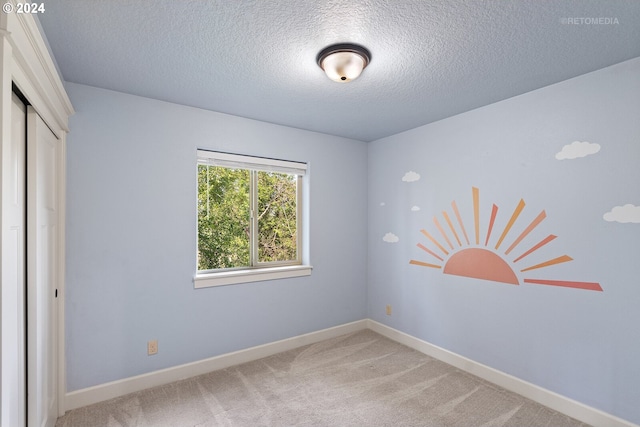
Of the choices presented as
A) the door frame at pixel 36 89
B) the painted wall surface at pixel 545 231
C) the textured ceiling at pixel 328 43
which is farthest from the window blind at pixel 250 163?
the painted wall surface at pixel 545 231

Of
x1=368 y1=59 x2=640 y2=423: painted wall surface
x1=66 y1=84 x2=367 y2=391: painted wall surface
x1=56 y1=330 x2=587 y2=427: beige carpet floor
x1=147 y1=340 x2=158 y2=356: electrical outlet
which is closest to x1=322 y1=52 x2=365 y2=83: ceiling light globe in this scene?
x1=66 y1=84 x2=367 y2=391: painted wall surface

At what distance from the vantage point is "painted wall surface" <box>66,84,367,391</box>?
7.43 ft

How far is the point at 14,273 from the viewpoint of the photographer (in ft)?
4.26

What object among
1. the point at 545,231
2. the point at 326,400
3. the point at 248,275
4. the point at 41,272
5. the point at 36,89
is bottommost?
the point at 326,400

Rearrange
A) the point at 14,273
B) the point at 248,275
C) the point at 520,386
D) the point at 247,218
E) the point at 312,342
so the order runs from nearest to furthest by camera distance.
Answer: the point at 14,273, the point at 520,386, the point at 248,275, the point at 247,218, the point at 312,342

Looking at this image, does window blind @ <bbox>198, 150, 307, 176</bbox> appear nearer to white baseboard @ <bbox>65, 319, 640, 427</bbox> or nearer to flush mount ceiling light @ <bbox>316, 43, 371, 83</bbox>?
flush mount ceiling light @ <bbox>316, 43, 371, 83</bbox>

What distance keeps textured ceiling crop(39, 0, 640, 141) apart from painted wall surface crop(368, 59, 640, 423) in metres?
0.26

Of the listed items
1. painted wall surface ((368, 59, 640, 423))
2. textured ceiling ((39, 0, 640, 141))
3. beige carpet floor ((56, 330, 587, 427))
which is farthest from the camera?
beige carpet floor ((56, 330, 587, 427))

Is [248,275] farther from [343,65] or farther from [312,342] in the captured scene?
[343,65]

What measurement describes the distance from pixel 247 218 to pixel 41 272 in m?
1.70

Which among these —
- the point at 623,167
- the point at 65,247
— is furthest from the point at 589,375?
the point at 65,247

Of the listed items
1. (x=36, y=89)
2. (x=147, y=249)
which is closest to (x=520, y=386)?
(x=147, y=249)

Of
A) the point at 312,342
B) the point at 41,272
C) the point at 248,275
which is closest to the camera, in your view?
the point at 41,272

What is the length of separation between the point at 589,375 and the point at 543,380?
31 cm
